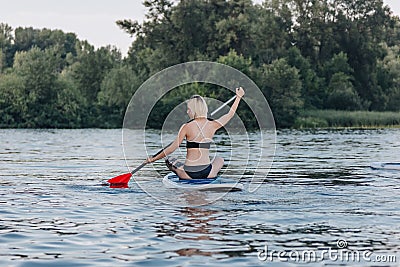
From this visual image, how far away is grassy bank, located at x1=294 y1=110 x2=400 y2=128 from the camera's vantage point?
60600mm

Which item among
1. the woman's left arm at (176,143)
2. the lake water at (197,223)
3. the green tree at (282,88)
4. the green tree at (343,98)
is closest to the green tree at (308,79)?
the green tree at (343,98)

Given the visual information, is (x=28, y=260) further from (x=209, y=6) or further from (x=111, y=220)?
(x=209, y=6)

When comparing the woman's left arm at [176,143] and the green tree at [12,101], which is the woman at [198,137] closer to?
the woman's left arm at [176,143]

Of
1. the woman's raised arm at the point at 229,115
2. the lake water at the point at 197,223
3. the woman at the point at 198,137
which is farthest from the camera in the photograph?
the woman at the point at 198,137

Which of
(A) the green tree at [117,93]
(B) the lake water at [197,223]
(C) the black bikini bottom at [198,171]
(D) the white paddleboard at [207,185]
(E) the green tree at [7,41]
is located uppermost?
(E) the green tree at [7,41]

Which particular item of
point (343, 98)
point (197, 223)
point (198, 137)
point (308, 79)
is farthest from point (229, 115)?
point (308, 79)

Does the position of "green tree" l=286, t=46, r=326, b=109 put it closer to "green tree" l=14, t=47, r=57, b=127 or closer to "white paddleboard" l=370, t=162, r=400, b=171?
"green tree" l=14, t=47, r=57, b=127

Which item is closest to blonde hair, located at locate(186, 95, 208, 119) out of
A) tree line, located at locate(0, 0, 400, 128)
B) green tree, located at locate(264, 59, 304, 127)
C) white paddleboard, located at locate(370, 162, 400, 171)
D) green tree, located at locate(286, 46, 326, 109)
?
white paddleboard, located at locate(370, 162, 400, 171)

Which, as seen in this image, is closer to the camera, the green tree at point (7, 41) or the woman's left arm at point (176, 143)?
the woman's left arm at point (176, 143)

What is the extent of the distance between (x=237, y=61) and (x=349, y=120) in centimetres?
1161

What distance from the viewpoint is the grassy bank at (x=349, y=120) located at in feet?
199

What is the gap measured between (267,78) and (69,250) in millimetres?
59390

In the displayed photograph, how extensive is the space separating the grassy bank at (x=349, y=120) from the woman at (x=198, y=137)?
159 feet

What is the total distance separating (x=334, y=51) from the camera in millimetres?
81375
